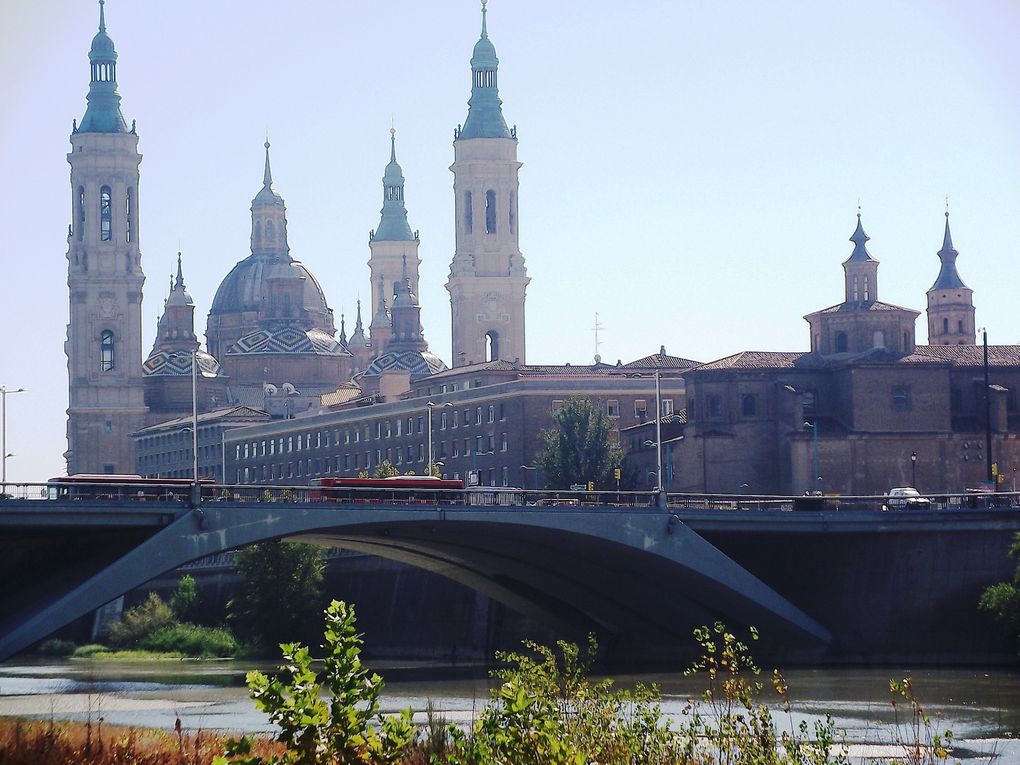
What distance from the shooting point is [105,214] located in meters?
180

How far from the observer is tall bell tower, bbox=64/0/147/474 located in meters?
178

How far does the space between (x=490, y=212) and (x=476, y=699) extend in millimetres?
121012

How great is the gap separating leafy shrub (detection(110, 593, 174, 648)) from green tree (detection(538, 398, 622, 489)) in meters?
21.0

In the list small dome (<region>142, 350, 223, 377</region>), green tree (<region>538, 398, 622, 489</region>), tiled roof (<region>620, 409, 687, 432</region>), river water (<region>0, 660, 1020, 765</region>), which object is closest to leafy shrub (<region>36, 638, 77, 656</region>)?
river water (<region>0, 660, 1020, 765</region>)

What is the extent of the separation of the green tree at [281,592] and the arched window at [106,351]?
88.8 meters

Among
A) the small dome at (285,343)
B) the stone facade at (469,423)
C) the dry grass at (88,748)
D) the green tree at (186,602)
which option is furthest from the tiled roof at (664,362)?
A: the dry grass at (88,748)

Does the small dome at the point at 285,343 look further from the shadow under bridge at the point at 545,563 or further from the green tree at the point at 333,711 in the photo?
the green tree at the point at 333,711

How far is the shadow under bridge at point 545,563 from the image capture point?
211ft

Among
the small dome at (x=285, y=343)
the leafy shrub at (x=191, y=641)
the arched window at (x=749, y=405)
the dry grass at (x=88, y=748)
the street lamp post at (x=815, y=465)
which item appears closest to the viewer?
the dry grass at (x=88, y=748)

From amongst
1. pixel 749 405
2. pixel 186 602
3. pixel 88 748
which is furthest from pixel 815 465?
pixel 88 748

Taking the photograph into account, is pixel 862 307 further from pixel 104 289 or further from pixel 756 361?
pixel 104 289

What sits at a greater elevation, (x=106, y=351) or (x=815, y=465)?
(x=106, y=351)

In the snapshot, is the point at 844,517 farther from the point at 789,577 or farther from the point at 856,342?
the point at 856,342

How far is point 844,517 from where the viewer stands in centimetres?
7325
